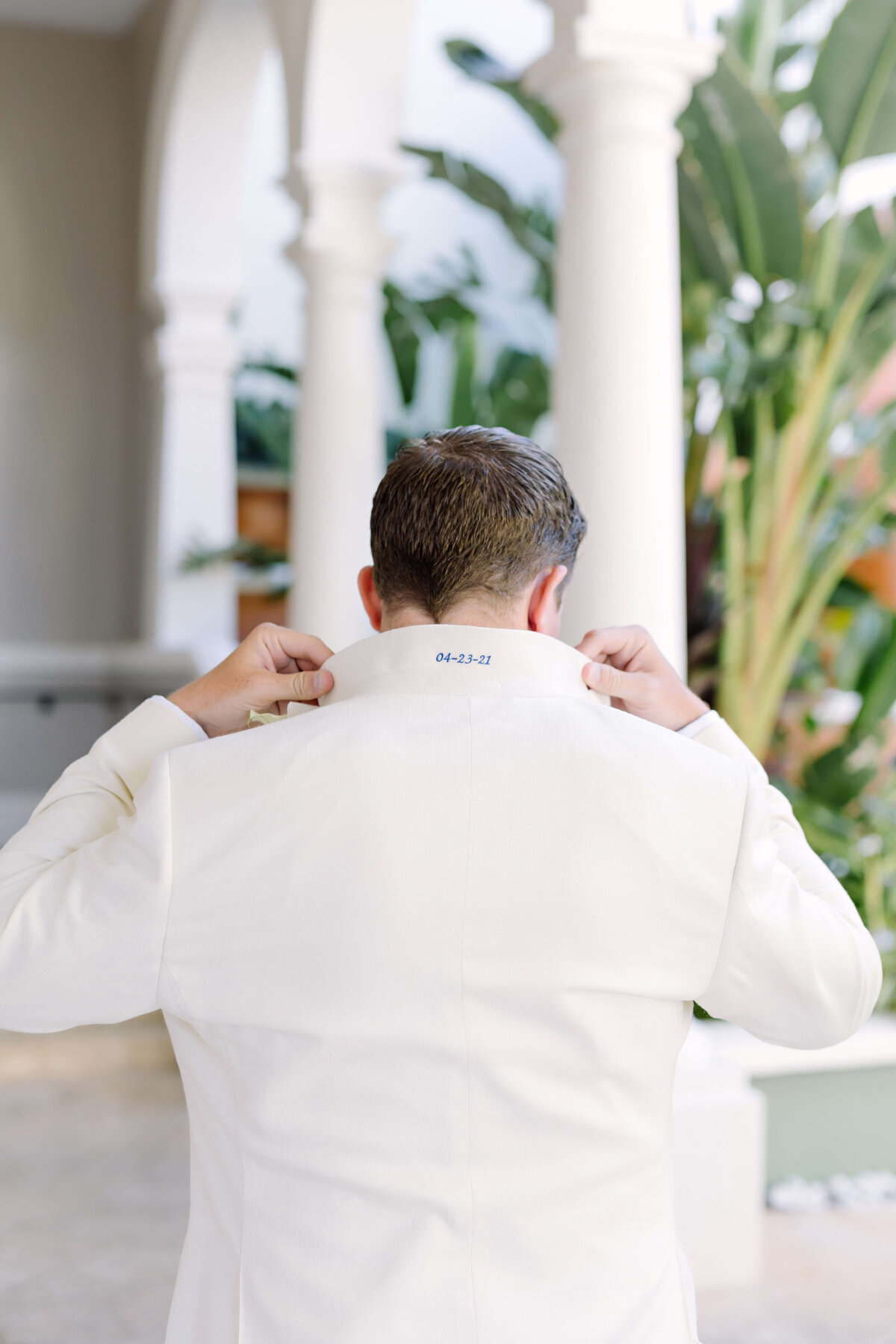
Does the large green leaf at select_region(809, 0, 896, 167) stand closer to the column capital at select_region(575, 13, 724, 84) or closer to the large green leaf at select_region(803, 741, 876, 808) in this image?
the column capital at select_region(575, 13, 724, 84)

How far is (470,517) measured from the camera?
105cm

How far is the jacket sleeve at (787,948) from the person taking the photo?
102 cm

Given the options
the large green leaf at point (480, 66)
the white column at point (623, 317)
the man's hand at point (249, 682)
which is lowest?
the man's hand at point (249, 682)

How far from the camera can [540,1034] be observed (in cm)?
101

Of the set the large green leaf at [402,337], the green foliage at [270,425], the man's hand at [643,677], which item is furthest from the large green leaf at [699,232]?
the green foliage at [270,425]

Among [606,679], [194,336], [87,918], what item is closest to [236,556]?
[194,336]

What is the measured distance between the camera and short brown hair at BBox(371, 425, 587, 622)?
106cm

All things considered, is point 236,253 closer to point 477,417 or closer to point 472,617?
point 477,417

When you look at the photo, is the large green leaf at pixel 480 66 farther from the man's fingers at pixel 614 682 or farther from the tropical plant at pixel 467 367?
the man's fingers at pixel 614 682

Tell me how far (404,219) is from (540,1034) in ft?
23.1

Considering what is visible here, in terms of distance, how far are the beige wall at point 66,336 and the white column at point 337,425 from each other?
295 centimetres

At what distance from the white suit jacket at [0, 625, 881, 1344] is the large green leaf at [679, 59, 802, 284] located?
253 cm

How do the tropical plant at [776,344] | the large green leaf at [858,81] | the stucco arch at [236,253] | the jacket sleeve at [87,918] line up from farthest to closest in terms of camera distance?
the stucco arch at [236,253], the tropical plant at [776,344], the large green leaf at [858,81], the jacket sleeve at [87,918]

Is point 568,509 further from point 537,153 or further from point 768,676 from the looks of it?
point 537,153
